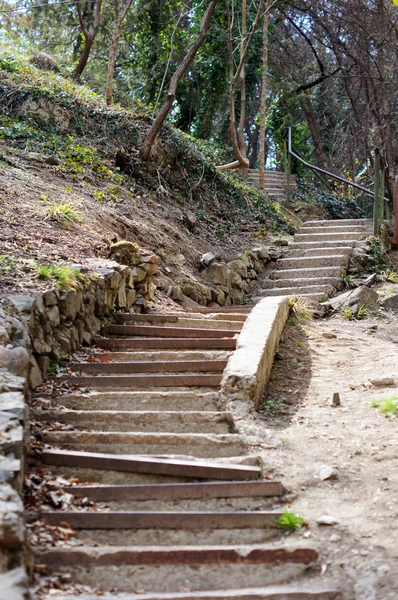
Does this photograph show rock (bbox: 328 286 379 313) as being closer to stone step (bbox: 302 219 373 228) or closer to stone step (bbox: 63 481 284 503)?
stone step (bbox: 302 219 373 228)

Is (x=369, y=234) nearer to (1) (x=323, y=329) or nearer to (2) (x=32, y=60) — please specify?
(1) (x=323, y=329)

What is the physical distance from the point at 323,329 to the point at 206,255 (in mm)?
2556

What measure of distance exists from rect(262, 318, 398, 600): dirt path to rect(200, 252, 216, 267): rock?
8.46ft

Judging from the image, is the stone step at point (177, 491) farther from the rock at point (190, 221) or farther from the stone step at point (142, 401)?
the rock at point (190, 221)

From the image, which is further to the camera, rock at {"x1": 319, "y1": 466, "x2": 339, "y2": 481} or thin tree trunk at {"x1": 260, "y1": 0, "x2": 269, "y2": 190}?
thin tree trunk at {"x1": 260, "y1": 0, "x2": 269, "y2": 190}

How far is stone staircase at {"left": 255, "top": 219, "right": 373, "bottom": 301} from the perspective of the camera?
32.2 ft

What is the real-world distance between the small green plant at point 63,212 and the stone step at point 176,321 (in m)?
1.48

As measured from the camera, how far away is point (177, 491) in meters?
3.67

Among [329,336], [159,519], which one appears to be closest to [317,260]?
[329,336]

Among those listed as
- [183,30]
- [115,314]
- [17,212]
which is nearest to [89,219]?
[17,212]

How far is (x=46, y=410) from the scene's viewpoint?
444cm

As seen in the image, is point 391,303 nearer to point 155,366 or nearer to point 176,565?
point 155,366

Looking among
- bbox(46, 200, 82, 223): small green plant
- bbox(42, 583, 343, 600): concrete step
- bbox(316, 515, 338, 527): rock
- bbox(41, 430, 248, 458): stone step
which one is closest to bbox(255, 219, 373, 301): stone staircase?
bbox(46, 200, 82, 223): small green plant

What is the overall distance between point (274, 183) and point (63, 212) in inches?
336
